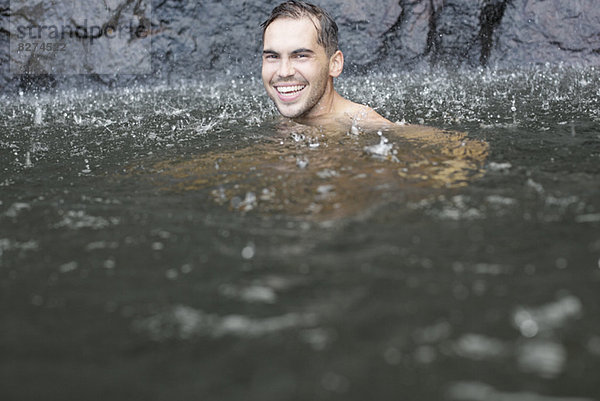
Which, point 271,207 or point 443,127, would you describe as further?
point 443,127

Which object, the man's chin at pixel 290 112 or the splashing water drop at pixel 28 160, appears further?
the man's chin at pixel 290 112

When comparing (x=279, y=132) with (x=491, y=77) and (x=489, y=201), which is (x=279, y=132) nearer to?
(x=489, y=201)

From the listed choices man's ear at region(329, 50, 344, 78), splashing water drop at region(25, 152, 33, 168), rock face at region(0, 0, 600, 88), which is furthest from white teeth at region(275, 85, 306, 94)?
rock face at region(0, 0, 600, 88)

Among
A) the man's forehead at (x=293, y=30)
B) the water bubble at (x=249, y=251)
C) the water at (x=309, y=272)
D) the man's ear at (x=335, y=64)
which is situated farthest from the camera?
the man's ear at (x=335, y=64)

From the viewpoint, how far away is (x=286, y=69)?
3691 mm

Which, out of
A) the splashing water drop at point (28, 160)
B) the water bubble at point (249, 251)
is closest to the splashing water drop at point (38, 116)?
the splashing water drop at point (28, 160)

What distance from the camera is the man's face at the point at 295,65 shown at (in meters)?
3.66

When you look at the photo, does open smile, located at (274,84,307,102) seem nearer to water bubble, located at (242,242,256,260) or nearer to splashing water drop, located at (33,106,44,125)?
water bubble, located at (242,242,256,260)

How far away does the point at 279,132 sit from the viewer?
12.4 feet

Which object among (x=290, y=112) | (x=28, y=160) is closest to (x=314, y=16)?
(x=290, y=112)

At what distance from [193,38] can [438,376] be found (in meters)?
8.79

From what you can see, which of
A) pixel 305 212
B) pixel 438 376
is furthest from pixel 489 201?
pixel 438 376

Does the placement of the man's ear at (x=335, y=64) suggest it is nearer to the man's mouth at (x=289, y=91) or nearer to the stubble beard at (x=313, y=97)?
the stubble beard at (x=313, y=97)

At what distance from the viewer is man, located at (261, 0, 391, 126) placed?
3.67 meters
